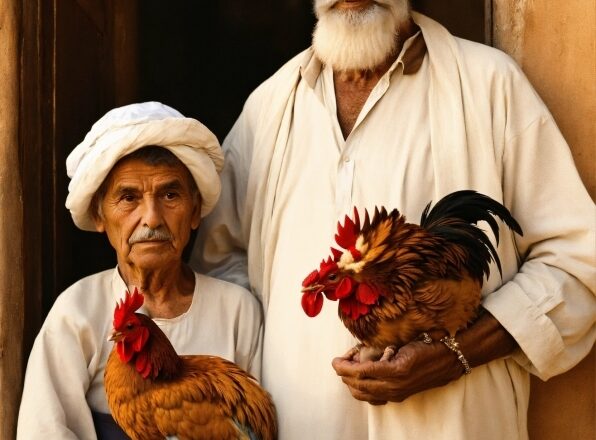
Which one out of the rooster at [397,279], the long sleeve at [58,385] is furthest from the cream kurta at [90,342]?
the rooster at [397,279]

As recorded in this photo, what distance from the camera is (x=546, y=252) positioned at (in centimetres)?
355

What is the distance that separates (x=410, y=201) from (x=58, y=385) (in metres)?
1.21

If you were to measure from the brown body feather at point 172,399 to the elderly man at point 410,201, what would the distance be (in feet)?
1.08

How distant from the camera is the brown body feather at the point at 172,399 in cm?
324

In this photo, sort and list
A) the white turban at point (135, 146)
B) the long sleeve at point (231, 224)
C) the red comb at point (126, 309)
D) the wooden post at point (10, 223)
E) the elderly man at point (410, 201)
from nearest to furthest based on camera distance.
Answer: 1. the red comb at point (126, 309)
2. the elderly man at point (410, 201)
3. the white turban at point (135, 146)
4. the wooden post at point (10, 223)
5. the long sleeve at point (231, 224)

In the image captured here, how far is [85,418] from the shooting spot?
3484 millimetres

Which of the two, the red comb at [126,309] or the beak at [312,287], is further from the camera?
the red comb at [126,309]

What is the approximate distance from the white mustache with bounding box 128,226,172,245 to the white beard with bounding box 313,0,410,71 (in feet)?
2.68

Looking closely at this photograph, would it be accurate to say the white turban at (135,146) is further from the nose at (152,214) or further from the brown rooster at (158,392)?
the brown rooster at (158,392)

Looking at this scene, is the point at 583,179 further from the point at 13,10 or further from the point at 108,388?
the point at 13,10

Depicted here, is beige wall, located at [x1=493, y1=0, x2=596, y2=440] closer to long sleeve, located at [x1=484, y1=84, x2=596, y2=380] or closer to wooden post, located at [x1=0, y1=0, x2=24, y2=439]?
long sleeve, located at [x1=484, y1=84, x2=596, y2=380]

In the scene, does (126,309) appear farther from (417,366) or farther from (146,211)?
(417,366)

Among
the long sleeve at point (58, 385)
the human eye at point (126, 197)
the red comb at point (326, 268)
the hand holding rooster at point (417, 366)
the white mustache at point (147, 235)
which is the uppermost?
the human eye at point (126, 197)

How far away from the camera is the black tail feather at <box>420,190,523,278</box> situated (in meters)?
3.24
